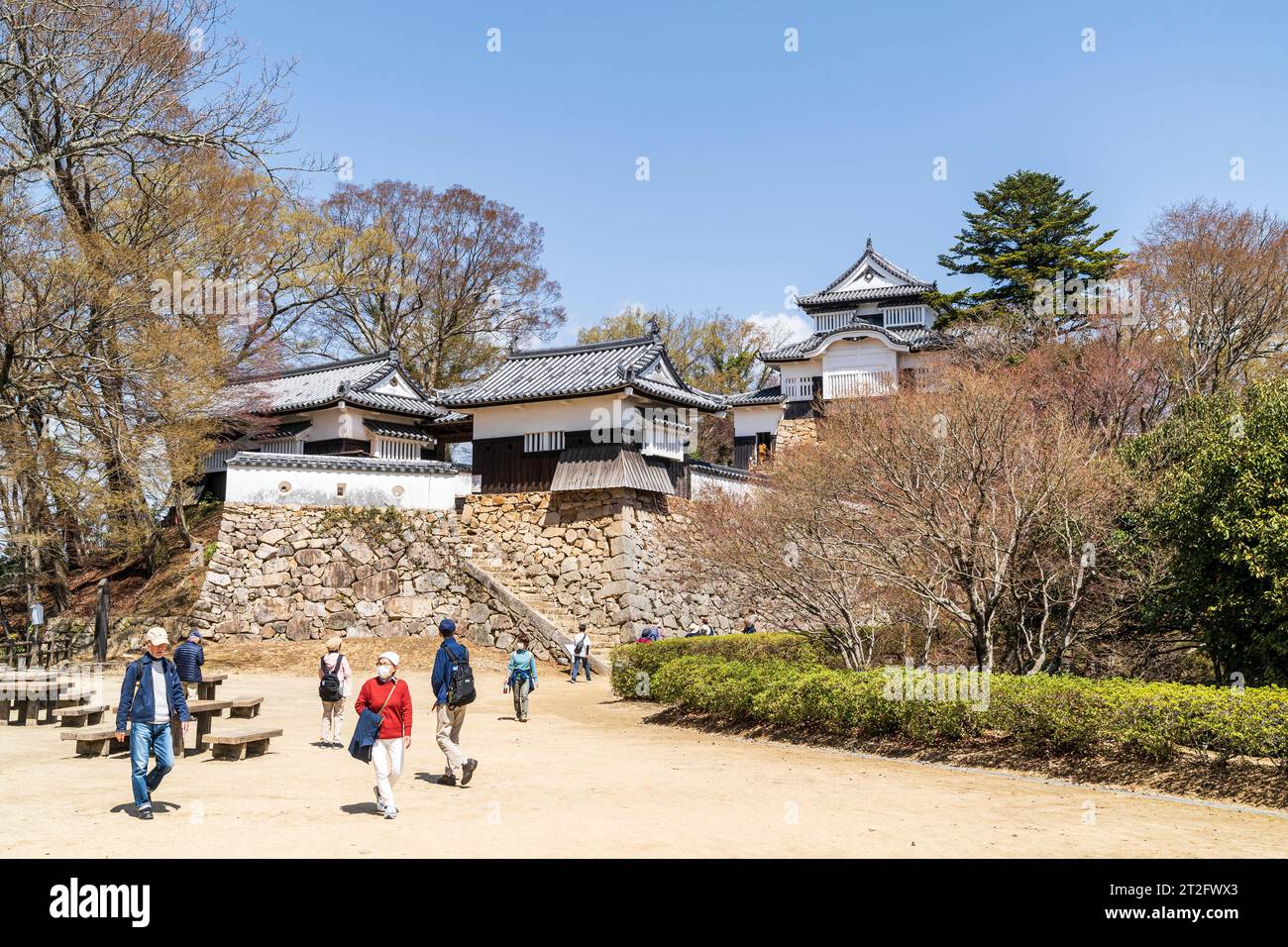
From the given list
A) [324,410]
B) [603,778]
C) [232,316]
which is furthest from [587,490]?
[603,778]

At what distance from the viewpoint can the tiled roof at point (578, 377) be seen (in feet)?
88.1

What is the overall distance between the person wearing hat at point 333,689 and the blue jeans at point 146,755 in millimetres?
4561

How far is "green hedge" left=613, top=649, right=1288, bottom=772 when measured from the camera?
11.1m

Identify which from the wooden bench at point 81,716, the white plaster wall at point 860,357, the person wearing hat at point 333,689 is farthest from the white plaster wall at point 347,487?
the white plaster wall at point 860,357

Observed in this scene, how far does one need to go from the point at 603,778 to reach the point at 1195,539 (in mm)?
8899

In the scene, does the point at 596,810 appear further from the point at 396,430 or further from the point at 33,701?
the point at 396,430

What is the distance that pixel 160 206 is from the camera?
23.0 m

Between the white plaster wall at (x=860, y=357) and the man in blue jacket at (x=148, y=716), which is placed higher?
the white plaster wall at (x=860, y=357)

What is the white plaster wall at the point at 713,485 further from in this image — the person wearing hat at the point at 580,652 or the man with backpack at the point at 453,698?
the man with backpack at the point at 453,698

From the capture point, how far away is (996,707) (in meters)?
13.1

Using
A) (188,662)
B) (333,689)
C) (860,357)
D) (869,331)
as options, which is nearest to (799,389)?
(860,357)

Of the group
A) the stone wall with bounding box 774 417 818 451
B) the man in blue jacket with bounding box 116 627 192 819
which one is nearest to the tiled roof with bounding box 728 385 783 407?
the stone wall with bounding box 774 417 818 451

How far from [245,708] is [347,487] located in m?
12.1

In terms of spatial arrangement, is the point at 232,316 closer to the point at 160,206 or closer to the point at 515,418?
the point at 160,206
